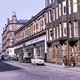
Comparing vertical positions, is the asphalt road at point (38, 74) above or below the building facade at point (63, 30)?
below

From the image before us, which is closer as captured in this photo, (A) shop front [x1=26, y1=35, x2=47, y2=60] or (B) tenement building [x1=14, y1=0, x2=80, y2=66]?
(B) tenement building [x1=14, y1=0, x2=80, y2=66]

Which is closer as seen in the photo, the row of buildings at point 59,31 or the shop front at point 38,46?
the row of buildings at point 59,31

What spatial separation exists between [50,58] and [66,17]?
40.7 ft

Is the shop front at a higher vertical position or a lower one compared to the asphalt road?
higher

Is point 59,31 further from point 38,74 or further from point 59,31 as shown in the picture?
point 38,74

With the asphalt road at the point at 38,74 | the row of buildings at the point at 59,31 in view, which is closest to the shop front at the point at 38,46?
the row of buildings at the point at 59,31

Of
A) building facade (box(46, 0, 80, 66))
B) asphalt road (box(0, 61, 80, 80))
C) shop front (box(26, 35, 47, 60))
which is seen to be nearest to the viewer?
asphalt road (box(0, 61, 80, 80))

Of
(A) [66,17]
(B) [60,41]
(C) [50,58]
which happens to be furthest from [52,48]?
(A) [66,17]

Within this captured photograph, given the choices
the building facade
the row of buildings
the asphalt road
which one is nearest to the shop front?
the row of buildings

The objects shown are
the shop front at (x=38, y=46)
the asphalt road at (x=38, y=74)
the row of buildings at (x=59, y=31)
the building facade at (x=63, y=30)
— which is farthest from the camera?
the shop front at (x=38, y=46)

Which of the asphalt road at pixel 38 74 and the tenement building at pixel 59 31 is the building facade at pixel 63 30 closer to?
the tenement building at pixel 59 31

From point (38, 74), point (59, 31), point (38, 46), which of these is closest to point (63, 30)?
point (59, 31)

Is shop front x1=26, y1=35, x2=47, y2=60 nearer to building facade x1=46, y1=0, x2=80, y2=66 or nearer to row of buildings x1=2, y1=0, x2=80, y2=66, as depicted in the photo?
row of buildings x1=2, y1=0, x2=80, y2=66

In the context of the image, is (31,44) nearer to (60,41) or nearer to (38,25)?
(38,25)
